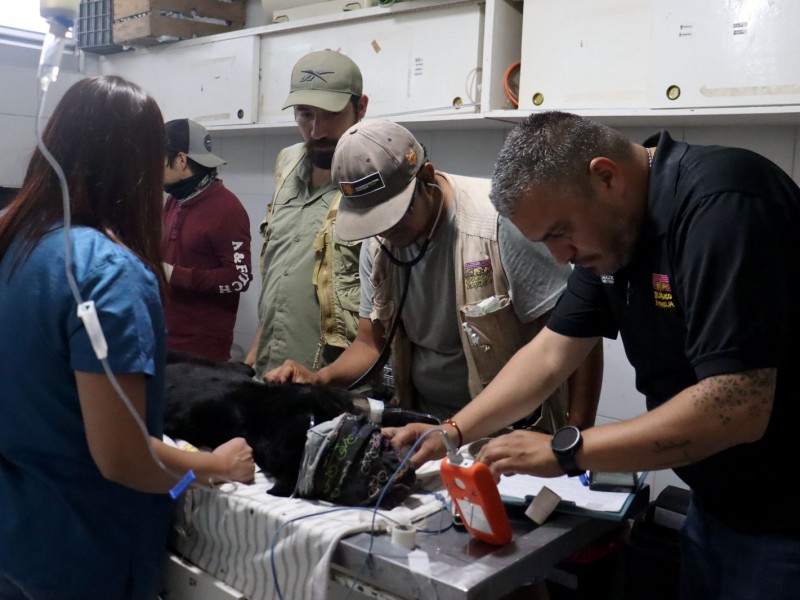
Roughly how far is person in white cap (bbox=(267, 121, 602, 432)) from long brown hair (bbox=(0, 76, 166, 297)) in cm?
60

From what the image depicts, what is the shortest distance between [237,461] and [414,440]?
324mm

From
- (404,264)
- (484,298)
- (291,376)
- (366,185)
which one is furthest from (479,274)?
(291,376)

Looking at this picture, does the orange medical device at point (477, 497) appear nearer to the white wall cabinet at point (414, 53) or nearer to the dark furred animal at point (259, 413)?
the dark furred animal at point (259, 413)

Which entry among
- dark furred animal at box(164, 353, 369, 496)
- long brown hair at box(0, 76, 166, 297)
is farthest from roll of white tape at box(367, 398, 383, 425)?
long brown hair at box(0, 76, 166, 297)

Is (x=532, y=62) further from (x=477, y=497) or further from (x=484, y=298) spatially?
(x=477, y=497)

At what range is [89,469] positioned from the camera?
3.65ft

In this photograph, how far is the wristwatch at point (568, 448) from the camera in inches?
45.0

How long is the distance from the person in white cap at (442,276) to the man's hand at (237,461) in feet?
1.26

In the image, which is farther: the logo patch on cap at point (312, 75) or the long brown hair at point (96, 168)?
the logo patch on cap at point (312, 75)

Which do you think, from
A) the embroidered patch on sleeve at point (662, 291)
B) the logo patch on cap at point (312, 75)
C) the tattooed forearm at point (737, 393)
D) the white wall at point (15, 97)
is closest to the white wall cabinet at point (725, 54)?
the logo patch on cap at point (312, 75)

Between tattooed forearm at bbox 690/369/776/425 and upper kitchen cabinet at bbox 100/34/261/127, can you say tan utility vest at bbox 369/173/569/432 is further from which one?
upper kitchen cabinet at bbox 100/34/261/127

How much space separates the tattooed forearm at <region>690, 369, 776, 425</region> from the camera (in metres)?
1.02

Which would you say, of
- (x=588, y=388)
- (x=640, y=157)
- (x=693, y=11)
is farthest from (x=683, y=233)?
(x=693, y=11)

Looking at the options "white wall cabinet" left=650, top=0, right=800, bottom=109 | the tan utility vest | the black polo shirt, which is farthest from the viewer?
"white wall cabinet" left=650, top=0, right=800, bottom=109
